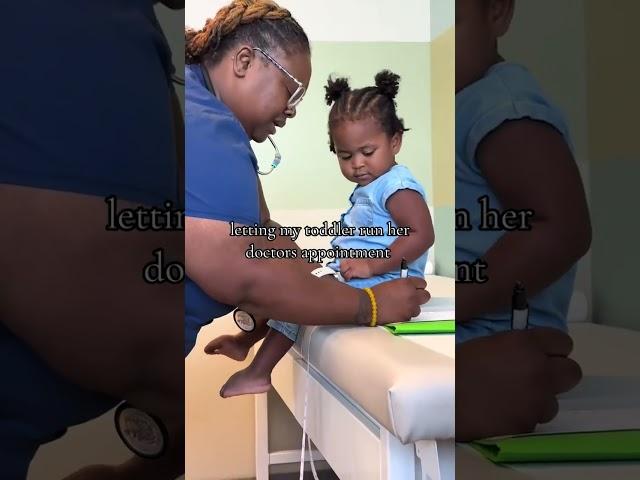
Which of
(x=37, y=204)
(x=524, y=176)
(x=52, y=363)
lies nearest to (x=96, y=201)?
(x=37, y=204)

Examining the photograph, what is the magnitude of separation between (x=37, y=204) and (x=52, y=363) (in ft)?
0.46

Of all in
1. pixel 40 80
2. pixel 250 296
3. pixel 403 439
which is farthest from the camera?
pixel 250 296

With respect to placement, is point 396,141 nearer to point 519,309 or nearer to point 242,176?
point 242,176

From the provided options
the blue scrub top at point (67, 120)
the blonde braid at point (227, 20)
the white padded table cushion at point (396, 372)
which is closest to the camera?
the blue scrub top at point (67, 120)

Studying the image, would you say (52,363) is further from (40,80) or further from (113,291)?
(40,80)

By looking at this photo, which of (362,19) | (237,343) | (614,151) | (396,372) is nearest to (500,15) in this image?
(614,151)

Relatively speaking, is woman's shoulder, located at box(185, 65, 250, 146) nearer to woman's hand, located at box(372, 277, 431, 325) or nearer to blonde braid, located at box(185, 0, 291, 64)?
blonde braid, located at box(185, 0, 291, 64)

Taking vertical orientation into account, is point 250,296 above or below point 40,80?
below

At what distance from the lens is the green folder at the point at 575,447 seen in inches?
19.4

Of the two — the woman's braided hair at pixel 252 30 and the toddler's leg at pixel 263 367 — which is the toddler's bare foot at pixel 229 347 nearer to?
the toddler's leg at pixel 263 367

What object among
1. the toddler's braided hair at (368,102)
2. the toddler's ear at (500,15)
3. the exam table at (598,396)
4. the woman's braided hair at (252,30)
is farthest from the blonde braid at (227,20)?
the exam table at (598,396)

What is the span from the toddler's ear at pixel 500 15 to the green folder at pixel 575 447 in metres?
0.38

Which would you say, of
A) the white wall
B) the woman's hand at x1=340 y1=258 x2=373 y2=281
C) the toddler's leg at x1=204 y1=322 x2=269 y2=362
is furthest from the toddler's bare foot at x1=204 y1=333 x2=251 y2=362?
the white wall

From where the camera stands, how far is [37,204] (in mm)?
466
